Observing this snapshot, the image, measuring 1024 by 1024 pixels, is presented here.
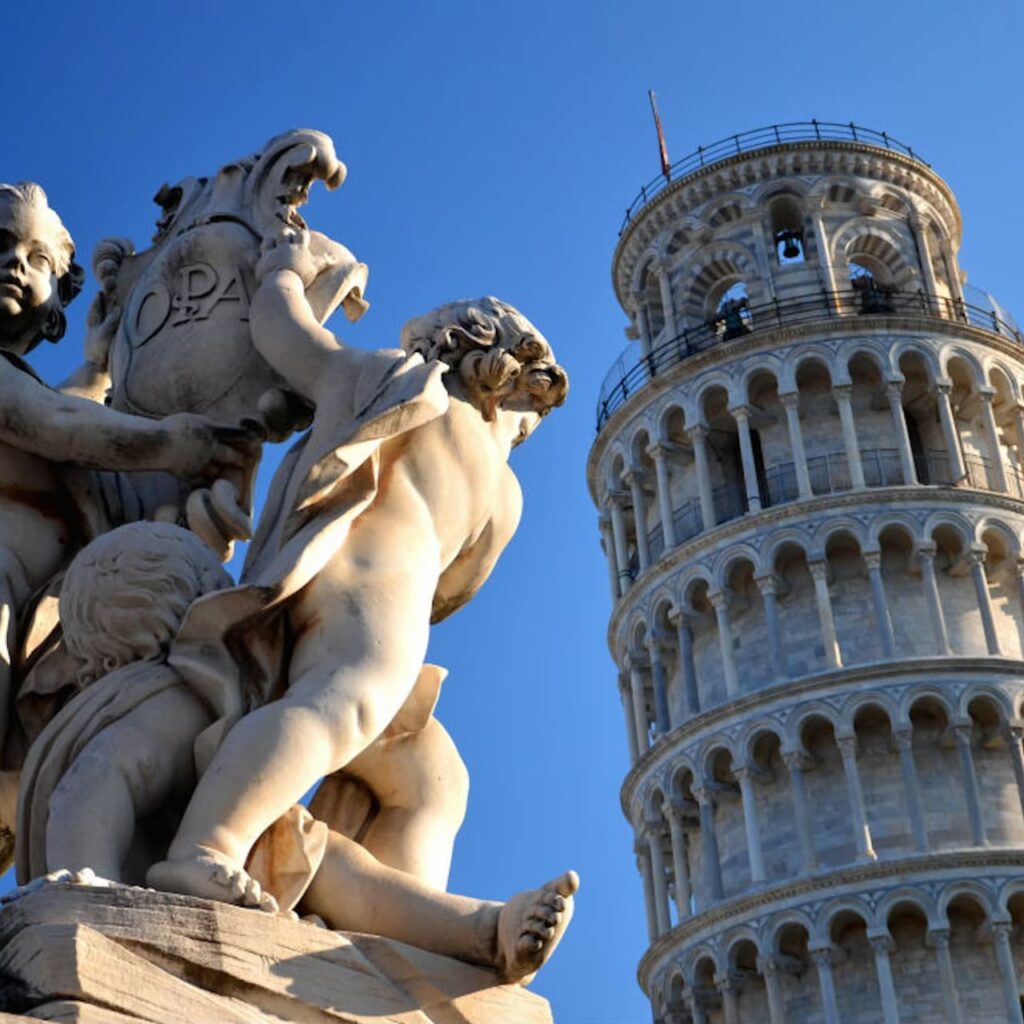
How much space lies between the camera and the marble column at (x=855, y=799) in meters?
27.9

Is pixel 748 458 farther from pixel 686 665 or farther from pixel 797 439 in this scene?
pixel 686 665

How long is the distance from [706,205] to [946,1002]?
45.3 ft

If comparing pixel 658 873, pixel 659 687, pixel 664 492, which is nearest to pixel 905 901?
pixel 658 873

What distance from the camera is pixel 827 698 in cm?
2886

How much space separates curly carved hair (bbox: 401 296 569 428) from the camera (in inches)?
131

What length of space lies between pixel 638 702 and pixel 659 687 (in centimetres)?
84

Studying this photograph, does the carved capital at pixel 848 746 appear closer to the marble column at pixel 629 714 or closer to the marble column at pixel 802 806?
the marble column at pixel 802 806

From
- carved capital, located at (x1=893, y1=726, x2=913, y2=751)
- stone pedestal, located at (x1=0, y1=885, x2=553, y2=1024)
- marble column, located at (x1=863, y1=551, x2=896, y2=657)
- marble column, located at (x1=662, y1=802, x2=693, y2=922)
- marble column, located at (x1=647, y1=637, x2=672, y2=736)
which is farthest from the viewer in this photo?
marble column, located at (x1=647, y1=637, x2=672, y2=736)

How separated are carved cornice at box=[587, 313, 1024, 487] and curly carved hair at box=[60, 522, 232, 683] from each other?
2931 centimetres

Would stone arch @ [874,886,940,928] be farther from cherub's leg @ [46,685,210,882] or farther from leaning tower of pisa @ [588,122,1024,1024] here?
cherub's leg @ [46,685,210,882]

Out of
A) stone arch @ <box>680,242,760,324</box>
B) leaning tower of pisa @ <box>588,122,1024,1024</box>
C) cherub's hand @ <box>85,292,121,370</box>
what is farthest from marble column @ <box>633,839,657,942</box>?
cherub's hand @ <box>85,292,121,370</box>

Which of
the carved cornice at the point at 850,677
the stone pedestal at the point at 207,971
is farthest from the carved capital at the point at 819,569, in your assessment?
the stone pedestal at the point at 207,971

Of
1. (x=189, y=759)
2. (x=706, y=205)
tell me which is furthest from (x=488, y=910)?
(x=706, y=205)

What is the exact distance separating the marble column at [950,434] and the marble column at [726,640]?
4.08 metres
